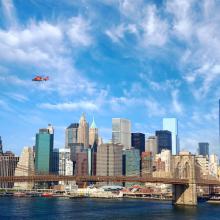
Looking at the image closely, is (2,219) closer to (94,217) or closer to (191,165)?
(94,217)

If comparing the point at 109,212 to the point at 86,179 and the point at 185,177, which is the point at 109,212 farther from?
the point at 185,177

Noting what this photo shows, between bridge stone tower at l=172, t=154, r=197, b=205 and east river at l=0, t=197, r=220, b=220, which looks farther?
bridge stone tower at l=172, t=154, r=197, b=205

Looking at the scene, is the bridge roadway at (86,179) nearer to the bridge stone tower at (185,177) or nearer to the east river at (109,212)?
the bridge stone tower at (185,177)

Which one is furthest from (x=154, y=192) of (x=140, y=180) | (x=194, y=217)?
(x=194, y=217)

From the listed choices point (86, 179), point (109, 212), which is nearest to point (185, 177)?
point (109, 212)

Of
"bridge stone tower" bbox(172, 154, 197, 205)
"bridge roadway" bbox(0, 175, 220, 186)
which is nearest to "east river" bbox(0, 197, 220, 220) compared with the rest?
"bridge stone tower" bbox(172, 154, 197, 205)

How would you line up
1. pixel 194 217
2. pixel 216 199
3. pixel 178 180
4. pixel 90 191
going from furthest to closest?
1. pixel 90 191
2. pixel 216 199
3. pixel 178 180
4. pixel 194 217

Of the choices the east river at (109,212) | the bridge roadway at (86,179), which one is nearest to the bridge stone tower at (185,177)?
the bridge roadway at (86,179)

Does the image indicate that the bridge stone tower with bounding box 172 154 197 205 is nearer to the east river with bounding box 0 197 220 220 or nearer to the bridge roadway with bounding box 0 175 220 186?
the bridge roadway with bounding box 0 175 220 186
